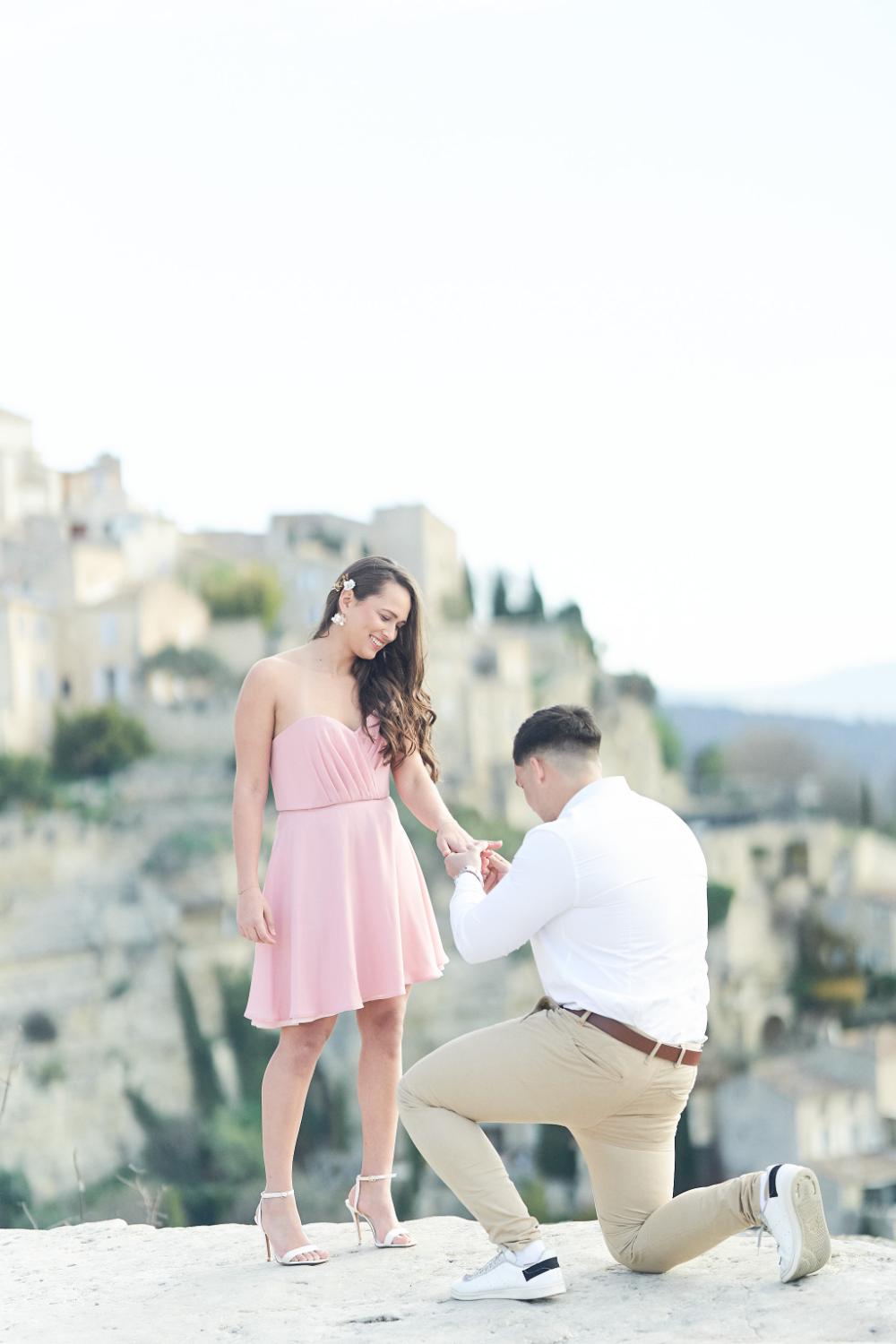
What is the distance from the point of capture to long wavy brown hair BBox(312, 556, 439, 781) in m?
3.34

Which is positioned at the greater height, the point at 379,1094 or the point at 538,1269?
the point at 379,1094

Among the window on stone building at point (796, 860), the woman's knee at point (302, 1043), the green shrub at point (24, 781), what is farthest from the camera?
the window on stone building at point (796, 860)

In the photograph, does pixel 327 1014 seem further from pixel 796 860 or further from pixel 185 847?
pixel 796 860

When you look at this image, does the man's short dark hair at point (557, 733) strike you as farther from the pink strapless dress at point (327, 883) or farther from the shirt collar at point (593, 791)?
the pink strapless dress at point (327, 883)

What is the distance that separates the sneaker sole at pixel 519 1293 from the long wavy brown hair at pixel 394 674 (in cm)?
112

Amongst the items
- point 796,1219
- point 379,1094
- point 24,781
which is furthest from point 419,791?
point 24,781

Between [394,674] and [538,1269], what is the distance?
129cm

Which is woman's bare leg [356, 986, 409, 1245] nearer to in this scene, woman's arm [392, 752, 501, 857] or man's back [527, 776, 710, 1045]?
woman's arm [392, 752, 501, 857]

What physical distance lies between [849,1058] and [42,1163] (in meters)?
17.7

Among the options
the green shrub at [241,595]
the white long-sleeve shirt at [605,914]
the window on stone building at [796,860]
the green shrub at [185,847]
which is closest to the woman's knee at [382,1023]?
the white long-sleeve shirt at [605,914]

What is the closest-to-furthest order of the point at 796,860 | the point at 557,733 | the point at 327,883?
the point at 557,733 → the point at 327,883 → the point at 796,860

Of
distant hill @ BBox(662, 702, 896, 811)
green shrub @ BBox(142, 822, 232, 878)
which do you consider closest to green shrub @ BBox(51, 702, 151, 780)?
green shrub @ BBox(142, 822, 232, 878)

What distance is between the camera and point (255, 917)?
10.4 feet

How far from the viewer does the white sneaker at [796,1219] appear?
2.56m
